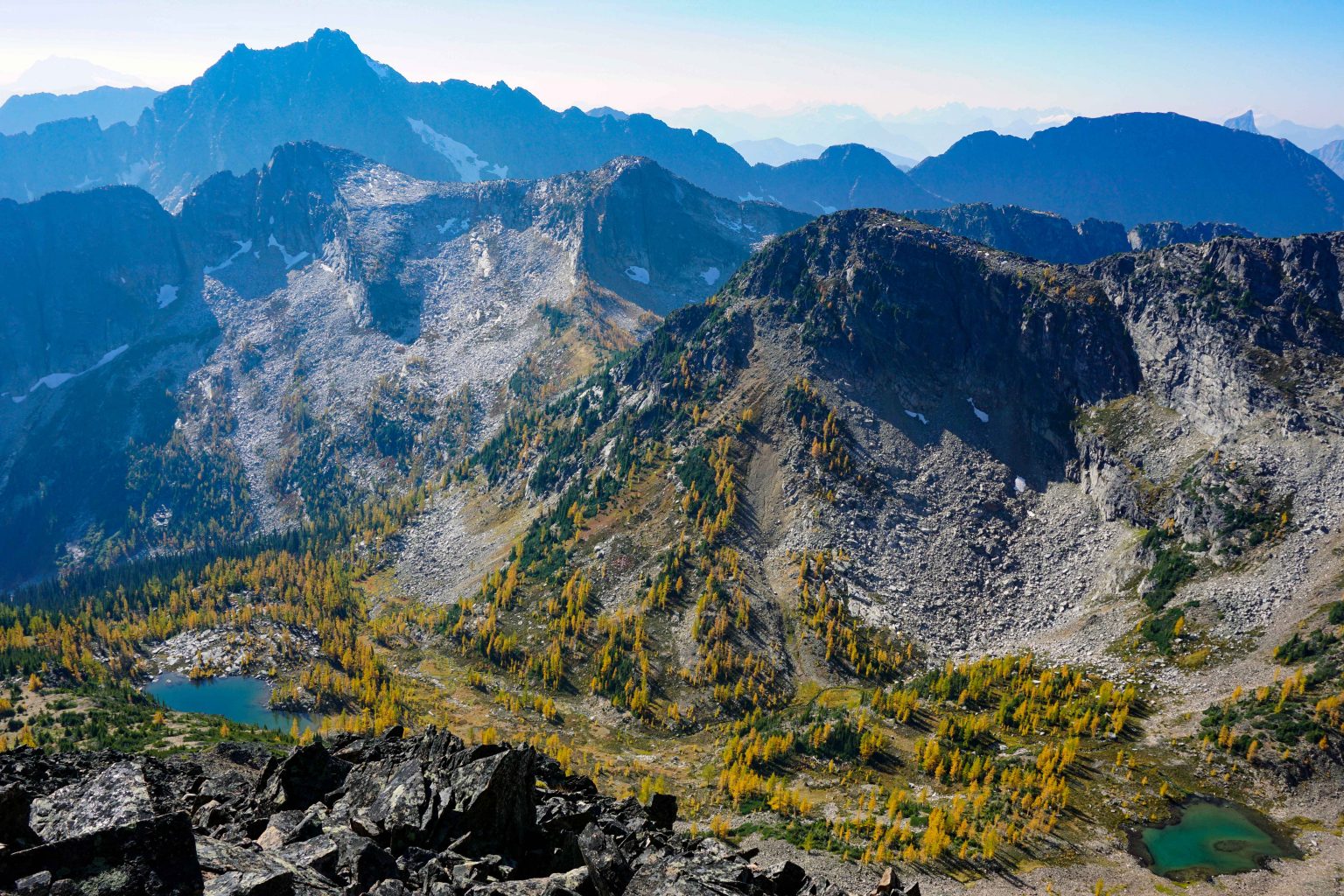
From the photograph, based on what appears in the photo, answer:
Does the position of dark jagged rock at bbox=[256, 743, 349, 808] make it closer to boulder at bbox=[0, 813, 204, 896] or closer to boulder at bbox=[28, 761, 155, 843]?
boulder at bbox=[28, 761, 155, 843]

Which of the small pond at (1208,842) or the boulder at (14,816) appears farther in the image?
the small pond at (1208,842)

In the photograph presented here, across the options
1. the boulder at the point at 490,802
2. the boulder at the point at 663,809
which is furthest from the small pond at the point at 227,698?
the boulder at the point at 490,802

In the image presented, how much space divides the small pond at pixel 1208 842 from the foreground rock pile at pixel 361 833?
254ft

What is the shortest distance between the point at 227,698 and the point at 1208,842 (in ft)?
681

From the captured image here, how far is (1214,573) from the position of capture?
150m

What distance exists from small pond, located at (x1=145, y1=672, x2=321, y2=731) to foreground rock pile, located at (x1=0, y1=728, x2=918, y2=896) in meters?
112

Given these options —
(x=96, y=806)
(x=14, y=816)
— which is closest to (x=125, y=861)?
(x=96, y=806)

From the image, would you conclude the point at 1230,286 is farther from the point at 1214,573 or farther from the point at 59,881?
the point at 59,881

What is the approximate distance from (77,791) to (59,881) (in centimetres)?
1175

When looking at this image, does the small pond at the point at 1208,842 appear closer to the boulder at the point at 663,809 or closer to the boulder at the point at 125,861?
the boulder at the point at 663,809

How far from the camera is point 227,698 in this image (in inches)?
7151

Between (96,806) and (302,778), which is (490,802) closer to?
(302,778)

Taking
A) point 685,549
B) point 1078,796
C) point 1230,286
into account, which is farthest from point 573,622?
point 1230,286

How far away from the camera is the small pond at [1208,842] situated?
10350 cm
